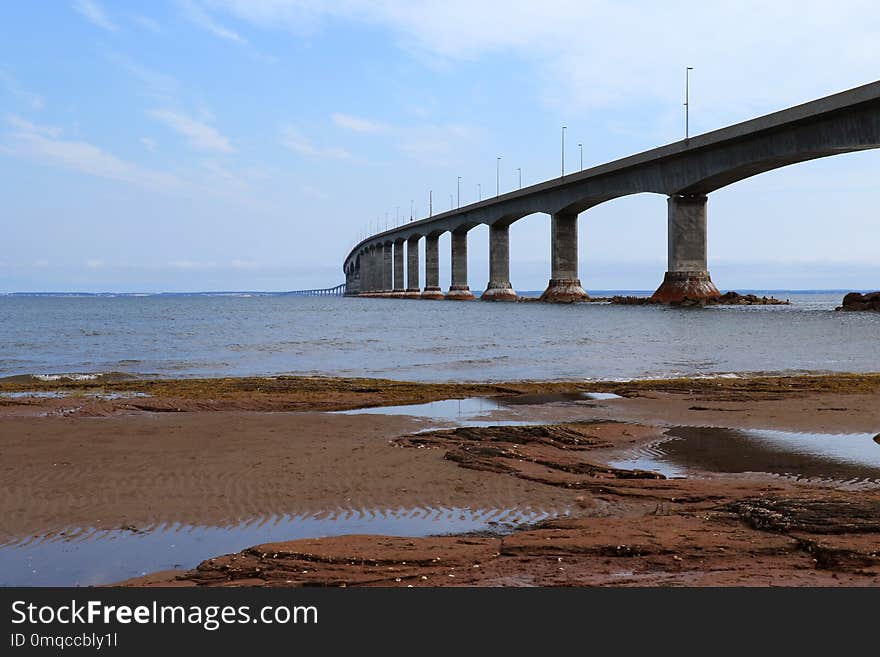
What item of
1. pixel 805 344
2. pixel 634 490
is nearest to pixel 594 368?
pixel 805 344

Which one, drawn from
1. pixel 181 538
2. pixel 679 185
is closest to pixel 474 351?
pixel 181 538

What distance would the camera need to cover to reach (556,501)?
25.5 ft

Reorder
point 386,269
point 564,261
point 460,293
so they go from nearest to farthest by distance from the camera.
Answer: point 564,261, point 460,293, point 386,269

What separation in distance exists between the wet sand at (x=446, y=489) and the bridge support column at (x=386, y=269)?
5488 inches

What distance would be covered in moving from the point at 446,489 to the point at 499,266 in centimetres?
9644

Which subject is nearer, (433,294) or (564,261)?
(564,261)

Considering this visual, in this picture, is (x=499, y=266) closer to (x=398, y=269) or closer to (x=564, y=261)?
(x=564, y=261)

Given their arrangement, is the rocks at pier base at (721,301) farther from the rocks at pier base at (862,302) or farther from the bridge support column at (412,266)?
the bridge support column at (412,266)

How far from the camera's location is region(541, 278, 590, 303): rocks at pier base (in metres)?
89.1

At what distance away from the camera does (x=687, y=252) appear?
6681cm

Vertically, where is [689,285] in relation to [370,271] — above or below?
below

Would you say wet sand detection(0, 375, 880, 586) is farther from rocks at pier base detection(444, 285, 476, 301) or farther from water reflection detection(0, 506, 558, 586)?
rocks at pier base detection(444, 285, 476, 301)

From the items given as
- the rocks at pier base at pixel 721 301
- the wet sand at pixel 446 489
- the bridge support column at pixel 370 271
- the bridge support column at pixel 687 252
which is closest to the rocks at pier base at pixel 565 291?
the rocks at pier base at pixel 721 301

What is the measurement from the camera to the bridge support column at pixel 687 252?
65.2m
